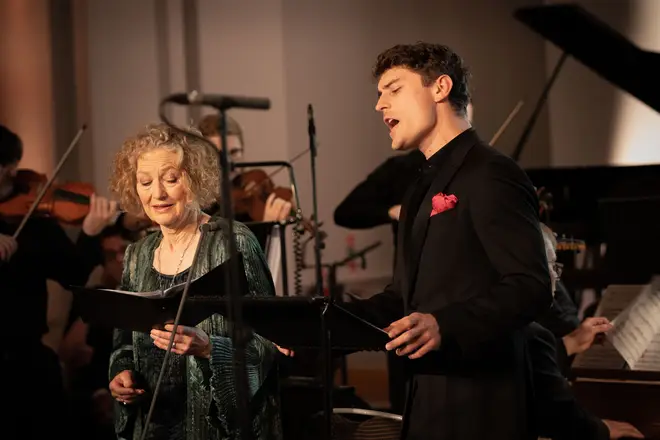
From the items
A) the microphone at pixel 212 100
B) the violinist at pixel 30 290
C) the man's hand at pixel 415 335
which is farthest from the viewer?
the violinist at pixel 30 290

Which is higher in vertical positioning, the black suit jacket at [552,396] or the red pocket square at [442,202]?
the red pocket square at [442,202]

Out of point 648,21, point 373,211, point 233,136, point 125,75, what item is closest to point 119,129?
point 125,75

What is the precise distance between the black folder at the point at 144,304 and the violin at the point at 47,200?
202 centimetres

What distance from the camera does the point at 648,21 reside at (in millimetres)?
6398

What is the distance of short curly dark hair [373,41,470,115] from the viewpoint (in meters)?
2.46

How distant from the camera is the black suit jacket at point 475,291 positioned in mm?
2205

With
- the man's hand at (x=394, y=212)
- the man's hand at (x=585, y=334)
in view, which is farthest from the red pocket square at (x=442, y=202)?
the man's hand at (x=394, y=212)

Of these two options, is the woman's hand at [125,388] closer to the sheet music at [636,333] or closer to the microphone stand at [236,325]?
the microphone stand at [236,325]

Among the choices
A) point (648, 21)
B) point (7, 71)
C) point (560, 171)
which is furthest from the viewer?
point (648, 21)

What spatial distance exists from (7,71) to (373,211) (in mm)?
2274

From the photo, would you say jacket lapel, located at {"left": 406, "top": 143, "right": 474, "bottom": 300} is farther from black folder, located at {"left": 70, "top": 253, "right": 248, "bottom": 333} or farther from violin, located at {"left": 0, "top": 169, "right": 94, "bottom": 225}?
violin, located at {"left": 0, "top": 169, "right": 94, "bottom": 225}

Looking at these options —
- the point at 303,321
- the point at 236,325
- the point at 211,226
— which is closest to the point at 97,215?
the point at 211,226

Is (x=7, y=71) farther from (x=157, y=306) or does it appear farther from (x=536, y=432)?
(x=536, y=432)

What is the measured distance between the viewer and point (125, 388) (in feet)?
8.73
